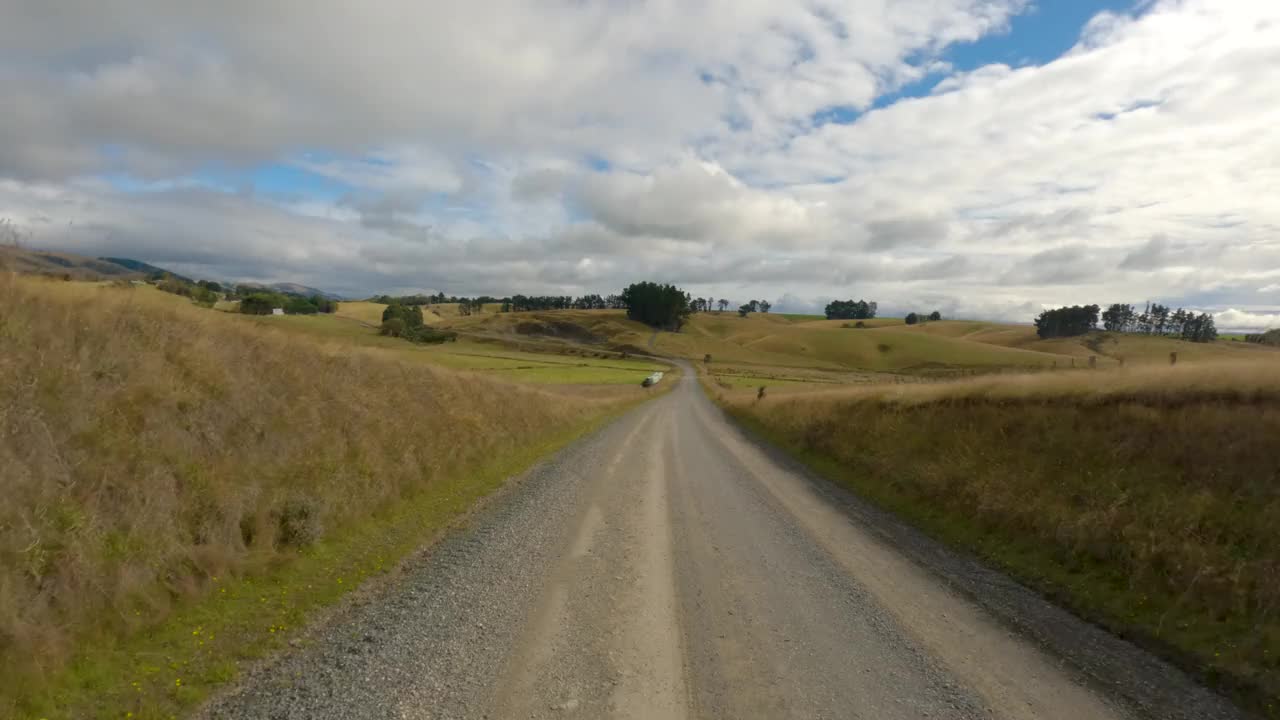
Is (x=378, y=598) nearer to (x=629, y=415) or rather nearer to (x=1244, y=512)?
(x=1244, y=512)

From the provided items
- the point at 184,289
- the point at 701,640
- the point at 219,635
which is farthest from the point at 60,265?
the point at 701,640

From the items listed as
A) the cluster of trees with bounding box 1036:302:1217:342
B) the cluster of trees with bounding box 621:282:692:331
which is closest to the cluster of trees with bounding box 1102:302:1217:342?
the cluster of trees with bounding box 1036:302:1217:342

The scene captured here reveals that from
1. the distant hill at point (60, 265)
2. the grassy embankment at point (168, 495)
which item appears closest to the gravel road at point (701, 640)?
the grassy embankment at point (168, 495)

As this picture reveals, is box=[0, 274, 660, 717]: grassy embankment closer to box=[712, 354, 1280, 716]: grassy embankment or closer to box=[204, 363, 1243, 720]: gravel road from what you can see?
box=[204, 363, 1243, 720]: gravel road

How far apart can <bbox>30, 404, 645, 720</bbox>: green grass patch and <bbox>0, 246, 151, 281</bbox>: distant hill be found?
7260 mm

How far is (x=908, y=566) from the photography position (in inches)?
389

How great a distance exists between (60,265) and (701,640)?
14.1m

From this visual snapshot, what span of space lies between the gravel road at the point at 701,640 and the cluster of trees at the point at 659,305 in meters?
169

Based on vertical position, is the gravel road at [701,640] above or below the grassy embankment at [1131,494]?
below

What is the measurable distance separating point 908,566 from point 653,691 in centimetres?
608

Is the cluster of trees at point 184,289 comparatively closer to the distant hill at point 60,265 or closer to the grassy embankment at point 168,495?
the distant hill at point 60,265

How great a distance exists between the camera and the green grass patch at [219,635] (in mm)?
5234

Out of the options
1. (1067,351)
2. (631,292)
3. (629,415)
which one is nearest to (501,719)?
(629,415)

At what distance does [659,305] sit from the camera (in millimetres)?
179375
